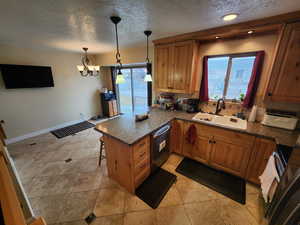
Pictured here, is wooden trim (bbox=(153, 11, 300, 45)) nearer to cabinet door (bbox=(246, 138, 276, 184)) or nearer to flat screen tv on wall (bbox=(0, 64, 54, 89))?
cabinet door (bbox=(246, 138, 276, 184))

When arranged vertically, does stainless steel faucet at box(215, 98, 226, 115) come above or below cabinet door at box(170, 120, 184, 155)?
above

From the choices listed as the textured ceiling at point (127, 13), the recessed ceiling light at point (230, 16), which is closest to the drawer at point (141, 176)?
the textured ceiling at point (127, 13)

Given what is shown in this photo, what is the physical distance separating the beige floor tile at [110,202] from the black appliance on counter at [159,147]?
2.08 feet

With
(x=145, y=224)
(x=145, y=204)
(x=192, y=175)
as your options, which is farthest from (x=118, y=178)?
(x=192, y=175)

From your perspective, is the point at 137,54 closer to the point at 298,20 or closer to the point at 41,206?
the point at 298,20

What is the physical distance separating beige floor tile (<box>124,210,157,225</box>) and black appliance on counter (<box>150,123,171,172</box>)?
61 centimetres

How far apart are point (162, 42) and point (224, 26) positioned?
1.11 metres

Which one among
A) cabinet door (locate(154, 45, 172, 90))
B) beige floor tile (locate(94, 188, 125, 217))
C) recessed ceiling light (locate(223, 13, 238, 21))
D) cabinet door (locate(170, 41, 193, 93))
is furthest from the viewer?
cabinet door (locate(154, 45, 172, 90))

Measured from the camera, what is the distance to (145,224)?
1499mm

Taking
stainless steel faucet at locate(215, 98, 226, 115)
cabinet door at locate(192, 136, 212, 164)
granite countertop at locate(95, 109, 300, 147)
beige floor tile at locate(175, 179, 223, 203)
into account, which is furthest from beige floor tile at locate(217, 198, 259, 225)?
stainless steel faucet at locate(215, 98, 226, 115)

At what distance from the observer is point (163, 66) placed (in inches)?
105

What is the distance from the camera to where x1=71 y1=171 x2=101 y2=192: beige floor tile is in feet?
6.47

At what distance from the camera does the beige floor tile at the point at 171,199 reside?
→ 1742mm

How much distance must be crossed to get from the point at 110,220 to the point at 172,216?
0.78 m
